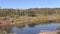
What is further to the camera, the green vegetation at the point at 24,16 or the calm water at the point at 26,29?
the green vegetation at the point at 24,16

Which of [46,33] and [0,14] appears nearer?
[46,33]

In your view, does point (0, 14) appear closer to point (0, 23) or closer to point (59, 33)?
point (0, 23)

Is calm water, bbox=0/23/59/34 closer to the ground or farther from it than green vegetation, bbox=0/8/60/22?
farther from it

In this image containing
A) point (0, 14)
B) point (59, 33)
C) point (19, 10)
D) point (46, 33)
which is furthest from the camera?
point (19, 10)

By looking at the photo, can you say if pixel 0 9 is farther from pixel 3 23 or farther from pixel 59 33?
pixel 59 33

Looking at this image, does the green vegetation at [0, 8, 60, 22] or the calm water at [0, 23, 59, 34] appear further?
the green vegetation at [0, 8, 60, 22]

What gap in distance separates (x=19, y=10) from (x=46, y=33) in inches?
1551

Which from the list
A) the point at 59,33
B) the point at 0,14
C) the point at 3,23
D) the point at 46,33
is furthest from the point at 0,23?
the point at 59,33

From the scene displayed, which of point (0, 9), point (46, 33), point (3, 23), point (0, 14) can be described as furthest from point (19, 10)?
point (46, 33)

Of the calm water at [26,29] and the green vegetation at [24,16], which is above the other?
the calm water at [26,29]

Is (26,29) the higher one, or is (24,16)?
(26,29)

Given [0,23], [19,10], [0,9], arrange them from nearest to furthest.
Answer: [0,23] < [0,9] < [19,10]

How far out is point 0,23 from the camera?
37.6 m

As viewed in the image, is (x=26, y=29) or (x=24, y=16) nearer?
(x=26, y=29)
